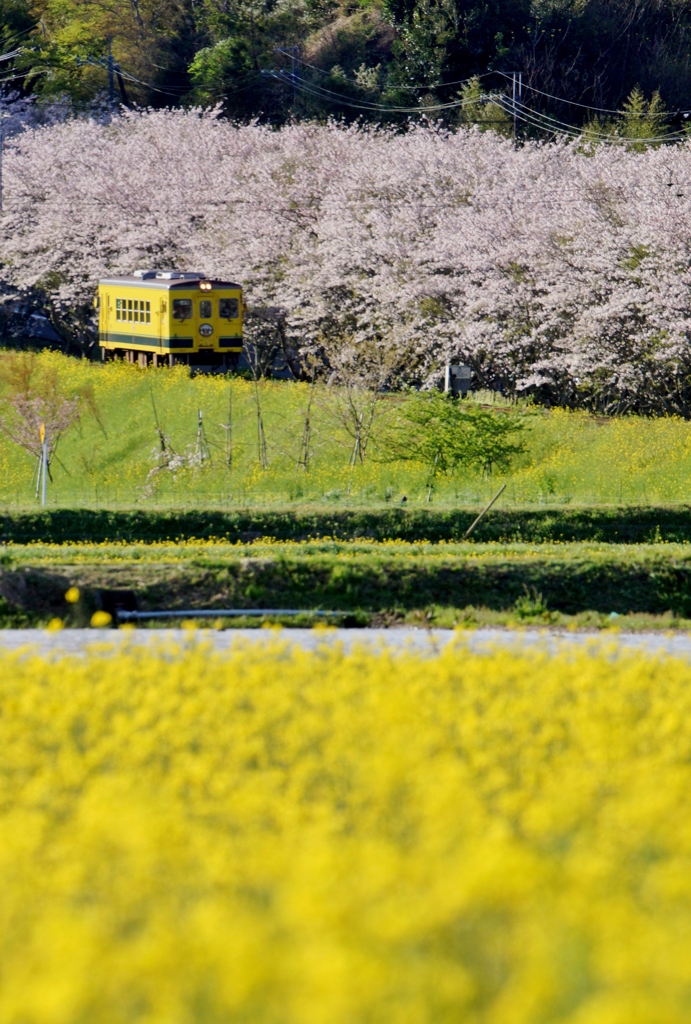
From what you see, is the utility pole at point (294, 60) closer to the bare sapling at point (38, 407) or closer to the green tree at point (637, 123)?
the green tree at point (637, 123)

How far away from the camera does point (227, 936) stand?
3.51 meters

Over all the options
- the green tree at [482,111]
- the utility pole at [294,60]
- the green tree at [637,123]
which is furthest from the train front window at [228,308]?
the utility pole at [294,60]

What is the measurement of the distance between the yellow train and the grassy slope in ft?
61.1

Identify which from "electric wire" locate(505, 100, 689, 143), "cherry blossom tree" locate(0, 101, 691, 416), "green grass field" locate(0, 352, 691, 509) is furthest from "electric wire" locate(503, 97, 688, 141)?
"green grass field" locate(0, 352, 691, 509)

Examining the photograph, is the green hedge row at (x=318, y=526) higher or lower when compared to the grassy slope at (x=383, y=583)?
lower

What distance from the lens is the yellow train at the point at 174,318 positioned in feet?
102

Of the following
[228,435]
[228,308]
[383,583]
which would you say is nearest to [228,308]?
[228,308]

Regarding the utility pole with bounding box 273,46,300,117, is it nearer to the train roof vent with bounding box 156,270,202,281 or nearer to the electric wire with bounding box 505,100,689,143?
the electric wire with bounding box 505,100,689,143

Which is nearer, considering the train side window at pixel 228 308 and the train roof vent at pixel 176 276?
the train side window at pixel 228 308

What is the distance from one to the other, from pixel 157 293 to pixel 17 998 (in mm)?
28567

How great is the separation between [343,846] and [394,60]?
1710 inches

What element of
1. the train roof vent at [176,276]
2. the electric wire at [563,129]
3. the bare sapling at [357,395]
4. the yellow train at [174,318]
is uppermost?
the electric wire at [563,129]

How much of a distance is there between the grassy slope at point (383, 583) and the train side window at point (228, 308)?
756 inches

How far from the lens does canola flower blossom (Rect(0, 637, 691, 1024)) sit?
11.4 ft
